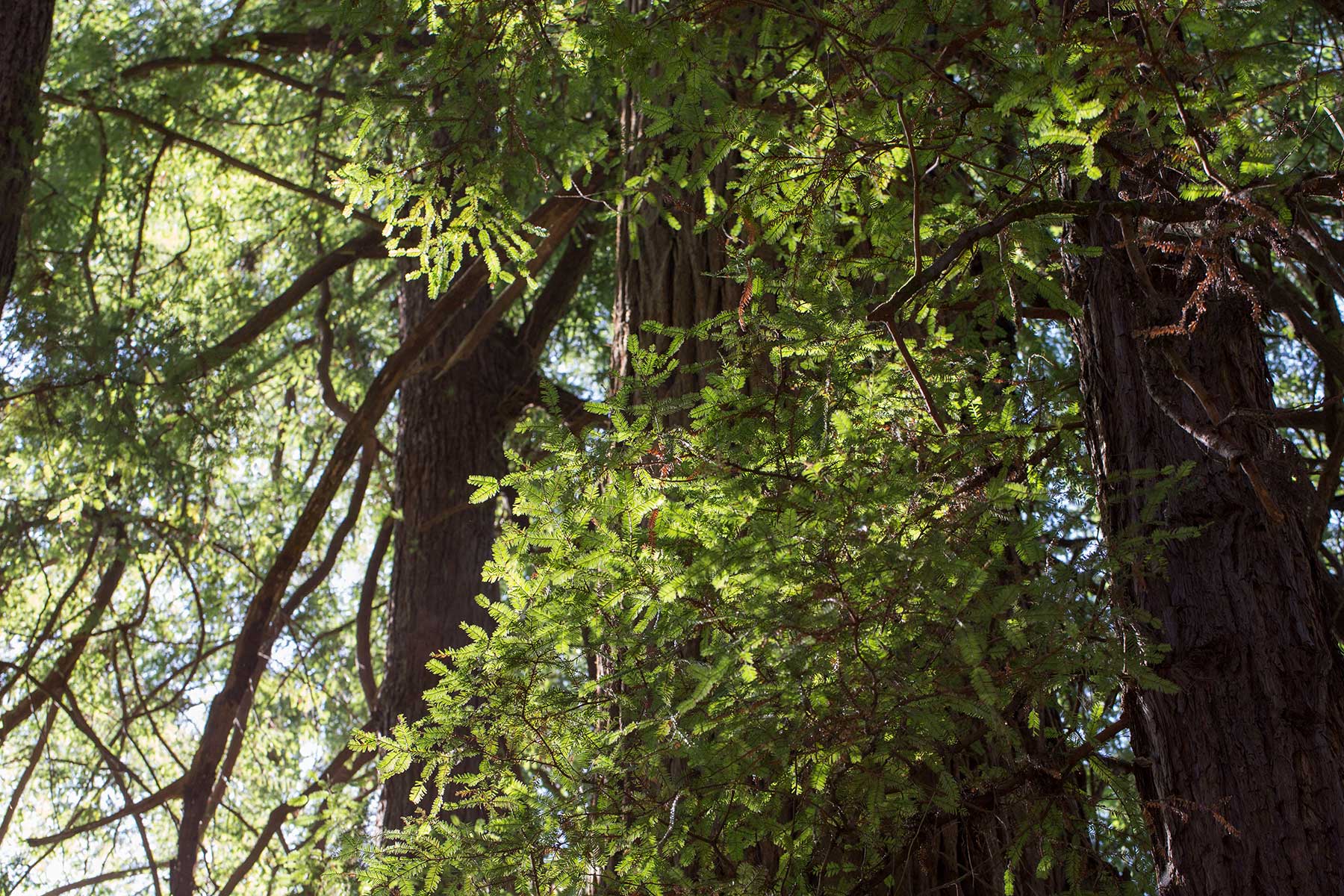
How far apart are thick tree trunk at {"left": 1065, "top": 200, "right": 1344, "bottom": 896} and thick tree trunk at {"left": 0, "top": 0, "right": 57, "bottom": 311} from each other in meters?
4.17

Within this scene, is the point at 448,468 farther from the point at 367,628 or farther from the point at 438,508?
the point at 367,628

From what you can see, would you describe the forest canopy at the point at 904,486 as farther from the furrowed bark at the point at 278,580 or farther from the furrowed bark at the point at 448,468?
the furrowed bark at the point at 448,468

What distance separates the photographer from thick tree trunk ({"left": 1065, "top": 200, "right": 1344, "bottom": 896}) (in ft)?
8.29

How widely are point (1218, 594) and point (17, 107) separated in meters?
4.90

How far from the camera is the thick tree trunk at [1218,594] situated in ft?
8.29

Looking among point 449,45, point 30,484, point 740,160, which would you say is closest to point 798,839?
point 449,45

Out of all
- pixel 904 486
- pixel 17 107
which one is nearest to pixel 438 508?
pixel 17 107

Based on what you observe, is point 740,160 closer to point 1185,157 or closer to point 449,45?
point 449,45

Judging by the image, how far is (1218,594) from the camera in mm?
2742

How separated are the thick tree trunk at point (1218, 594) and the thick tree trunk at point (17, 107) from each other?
417cm

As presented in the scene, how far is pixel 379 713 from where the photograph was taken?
21.0 ft

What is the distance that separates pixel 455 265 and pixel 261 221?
5701mm

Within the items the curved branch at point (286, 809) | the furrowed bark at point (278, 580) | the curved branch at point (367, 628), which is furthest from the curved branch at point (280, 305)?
the curved branch at point (286, 809)

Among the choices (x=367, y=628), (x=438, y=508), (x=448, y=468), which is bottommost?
(x=367, y=628)
